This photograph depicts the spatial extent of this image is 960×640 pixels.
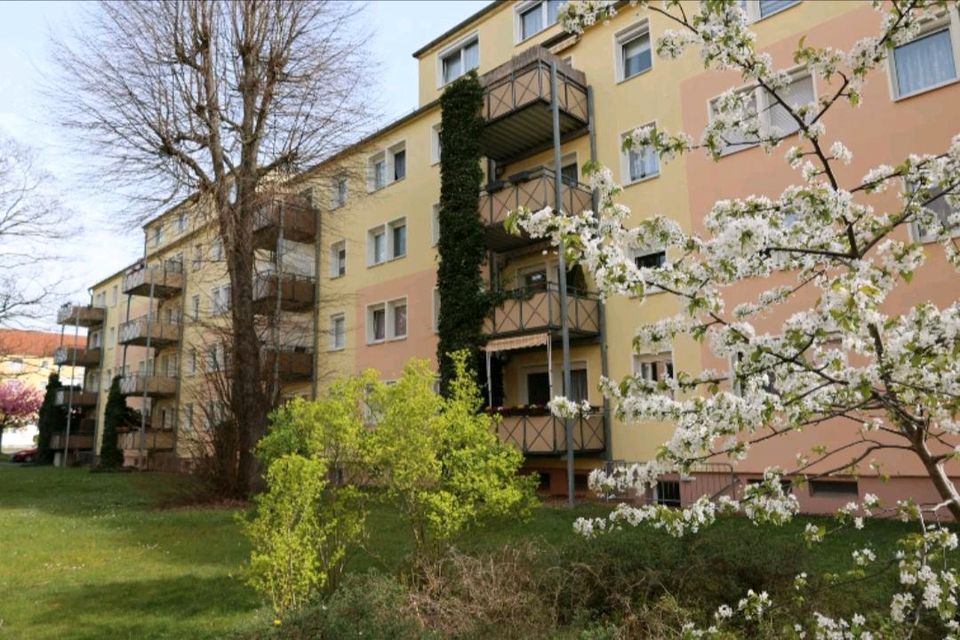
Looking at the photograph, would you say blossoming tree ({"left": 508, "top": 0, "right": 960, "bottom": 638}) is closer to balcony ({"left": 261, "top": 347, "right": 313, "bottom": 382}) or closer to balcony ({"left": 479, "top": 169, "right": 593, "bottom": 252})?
balcony ({"left": 479, "top": 169, "right": 593, "bottom": 252})

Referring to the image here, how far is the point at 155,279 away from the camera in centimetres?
3678

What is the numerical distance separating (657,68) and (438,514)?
13.6 m

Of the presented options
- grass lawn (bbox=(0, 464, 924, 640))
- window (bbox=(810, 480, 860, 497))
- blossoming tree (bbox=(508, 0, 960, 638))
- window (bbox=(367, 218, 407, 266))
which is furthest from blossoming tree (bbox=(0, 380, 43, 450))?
blossoming tree (bbox=(508, 0, 960, 638))

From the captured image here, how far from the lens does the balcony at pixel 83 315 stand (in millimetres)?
44656

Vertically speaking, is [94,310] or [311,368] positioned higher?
[94,310]

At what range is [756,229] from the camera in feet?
11.1

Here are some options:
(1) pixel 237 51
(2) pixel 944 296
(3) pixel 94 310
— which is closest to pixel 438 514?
(2) pixel 944 296

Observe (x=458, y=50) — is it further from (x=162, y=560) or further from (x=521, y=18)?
(x=162, y=560)

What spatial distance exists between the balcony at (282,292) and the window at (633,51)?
1477 centimetres

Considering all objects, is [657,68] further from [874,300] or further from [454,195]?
[874,300]

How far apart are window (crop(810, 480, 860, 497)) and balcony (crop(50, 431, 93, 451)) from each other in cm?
4318

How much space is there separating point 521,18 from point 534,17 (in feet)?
1.72

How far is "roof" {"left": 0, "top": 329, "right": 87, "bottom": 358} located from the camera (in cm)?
3086

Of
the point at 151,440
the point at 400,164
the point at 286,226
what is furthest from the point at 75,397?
the point at 400,164
